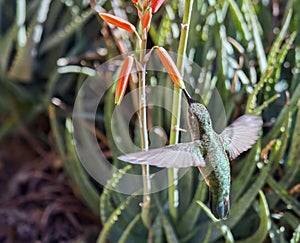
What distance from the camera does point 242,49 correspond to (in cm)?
119

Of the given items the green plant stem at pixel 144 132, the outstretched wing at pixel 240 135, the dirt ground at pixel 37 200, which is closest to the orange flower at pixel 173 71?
the green plant stem at pixel 144 132

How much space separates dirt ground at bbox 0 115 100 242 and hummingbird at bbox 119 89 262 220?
1.49 feet

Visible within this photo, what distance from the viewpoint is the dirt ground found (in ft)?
4.40

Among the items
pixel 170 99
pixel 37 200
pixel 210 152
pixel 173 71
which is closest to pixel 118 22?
pixel 173 71

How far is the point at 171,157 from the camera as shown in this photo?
78 centimetres

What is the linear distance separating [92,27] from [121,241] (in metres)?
0.62

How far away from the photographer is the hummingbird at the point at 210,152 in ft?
2.53

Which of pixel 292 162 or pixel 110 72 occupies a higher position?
pixel 110 72

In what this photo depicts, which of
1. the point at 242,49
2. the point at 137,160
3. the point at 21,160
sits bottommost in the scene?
the point at 21,160

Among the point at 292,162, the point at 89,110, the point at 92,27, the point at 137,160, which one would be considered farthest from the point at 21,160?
the point at 137,160

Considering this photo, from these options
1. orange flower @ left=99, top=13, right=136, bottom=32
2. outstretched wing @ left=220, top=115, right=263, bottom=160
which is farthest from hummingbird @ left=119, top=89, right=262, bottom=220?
orange flower @ left=99, top=13, right=136, bottom=32

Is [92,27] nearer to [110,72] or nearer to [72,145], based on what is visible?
[110,72]

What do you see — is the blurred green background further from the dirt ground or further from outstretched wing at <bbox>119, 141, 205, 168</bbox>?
outstretched wing at <bbox>119, 141, 205, 168</bbox>

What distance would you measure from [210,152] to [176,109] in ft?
0.26
